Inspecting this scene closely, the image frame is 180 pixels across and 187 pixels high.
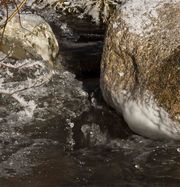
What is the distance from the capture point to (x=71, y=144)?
5.13 metres

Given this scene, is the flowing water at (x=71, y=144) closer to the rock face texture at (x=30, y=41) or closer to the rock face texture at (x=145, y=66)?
the rock face texture at (x=145, y=66)

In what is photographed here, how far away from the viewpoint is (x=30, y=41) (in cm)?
743

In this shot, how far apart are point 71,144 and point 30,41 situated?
2772mm

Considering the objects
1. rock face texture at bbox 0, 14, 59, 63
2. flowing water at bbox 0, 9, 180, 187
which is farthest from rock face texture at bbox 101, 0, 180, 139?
rock face texture at bbox 0, 14, 59, 63

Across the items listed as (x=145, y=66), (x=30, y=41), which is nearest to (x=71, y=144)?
(x=145, y=66)

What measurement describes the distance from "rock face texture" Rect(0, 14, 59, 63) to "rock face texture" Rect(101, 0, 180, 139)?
1951mm

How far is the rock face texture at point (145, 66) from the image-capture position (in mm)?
4801

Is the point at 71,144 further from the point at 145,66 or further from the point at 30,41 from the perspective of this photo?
the point at 30,41

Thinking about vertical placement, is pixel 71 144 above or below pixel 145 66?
below

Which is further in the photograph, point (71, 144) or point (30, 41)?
point (30, 41)

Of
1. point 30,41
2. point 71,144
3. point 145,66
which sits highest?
point 30,41

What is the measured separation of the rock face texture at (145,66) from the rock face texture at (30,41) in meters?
1.95

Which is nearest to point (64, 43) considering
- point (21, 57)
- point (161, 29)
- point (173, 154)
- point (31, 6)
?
point (21, 57)

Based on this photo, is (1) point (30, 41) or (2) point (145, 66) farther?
(1) point (30, 41)
